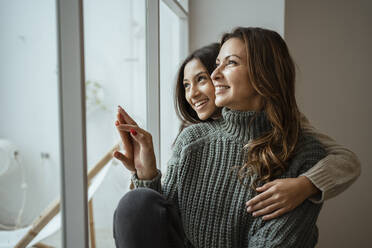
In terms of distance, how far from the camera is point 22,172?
741 mm

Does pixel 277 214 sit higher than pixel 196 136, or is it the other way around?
pixel 196 136

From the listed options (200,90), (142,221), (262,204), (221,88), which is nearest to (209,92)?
(200,90)

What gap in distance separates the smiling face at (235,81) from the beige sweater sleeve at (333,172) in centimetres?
28

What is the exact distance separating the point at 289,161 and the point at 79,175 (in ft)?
2.15

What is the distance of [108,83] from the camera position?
168 cm

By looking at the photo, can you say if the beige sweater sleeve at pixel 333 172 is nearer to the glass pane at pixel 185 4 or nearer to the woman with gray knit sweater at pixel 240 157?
the woman with gray knit sweater at pixel 240 157

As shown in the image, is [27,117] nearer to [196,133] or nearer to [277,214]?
[196,133]

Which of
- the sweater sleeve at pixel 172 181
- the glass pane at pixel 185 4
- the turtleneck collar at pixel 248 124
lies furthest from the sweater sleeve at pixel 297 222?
the glass pane at pixel 185 4

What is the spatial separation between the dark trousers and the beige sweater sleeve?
46 cm

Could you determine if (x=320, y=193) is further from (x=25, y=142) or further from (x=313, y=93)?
(x=313, y=93)

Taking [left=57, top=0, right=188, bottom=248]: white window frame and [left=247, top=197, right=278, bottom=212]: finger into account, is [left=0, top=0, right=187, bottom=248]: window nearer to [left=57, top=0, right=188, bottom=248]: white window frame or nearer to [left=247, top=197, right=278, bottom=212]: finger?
[left=57, top=0, right=188, bottom=248]: white window frame

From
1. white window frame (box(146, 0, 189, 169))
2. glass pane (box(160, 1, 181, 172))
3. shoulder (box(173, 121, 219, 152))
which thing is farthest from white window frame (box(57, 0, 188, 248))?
glass pane (box(160, 1, 181, 172))

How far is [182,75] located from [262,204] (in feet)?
2.24

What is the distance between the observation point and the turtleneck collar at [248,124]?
1.06 meters
